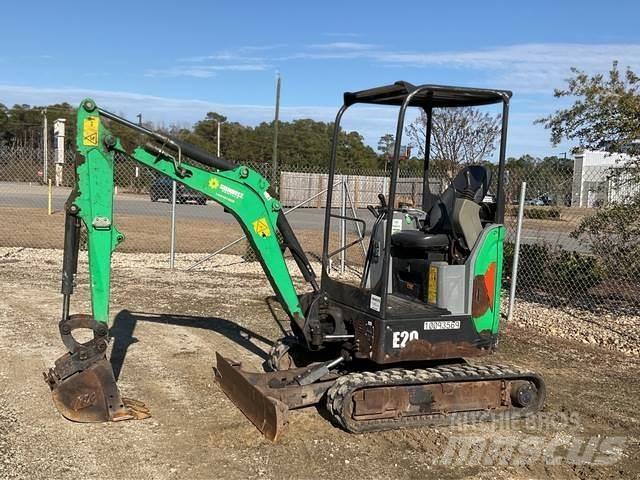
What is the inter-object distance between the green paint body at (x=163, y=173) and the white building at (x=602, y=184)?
5157 mm

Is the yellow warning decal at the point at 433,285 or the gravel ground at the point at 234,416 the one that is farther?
the yellow warning decal at the point at 433,285

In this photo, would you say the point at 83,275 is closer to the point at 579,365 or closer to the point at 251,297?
the point at 251,297

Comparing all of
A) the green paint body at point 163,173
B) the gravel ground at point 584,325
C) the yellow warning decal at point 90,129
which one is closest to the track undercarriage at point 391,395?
the green paint body at point 163,173

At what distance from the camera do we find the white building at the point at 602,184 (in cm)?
880

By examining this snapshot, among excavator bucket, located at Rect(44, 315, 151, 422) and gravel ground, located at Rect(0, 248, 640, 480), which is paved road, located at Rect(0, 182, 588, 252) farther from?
excavator bucket, located at Rect(44, 315, 151, 422)

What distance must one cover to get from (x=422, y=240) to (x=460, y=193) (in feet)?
1.96

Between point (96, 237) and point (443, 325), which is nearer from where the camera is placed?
point (96, 237)

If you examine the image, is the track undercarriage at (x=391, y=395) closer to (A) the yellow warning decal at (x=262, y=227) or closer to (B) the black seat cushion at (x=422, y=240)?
(B) the black seat cushion at (x=422, y=240)

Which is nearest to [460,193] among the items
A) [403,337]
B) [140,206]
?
[403,337]

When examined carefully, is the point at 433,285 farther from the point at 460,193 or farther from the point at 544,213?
the point at 544,213

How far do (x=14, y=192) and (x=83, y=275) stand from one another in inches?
809

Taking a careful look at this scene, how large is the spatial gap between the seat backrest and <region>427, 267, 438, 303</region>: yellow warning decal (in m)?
0.41

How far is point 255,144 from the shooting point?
70062mm

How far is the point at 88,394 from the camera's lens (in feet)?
16.9
